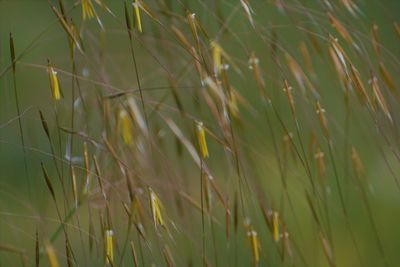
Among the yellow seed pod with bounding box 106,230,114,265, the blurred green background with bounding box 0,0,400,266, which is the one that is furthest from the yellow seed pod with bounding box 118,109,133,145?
the yellow seed pod with bounding box 106,230,114,265

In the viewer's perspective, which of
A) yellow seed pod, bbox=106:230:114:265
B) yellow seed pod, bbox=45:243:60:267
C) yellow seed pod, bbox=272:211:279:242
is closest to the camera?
yellow seed pod, bbox=45:243:60:267

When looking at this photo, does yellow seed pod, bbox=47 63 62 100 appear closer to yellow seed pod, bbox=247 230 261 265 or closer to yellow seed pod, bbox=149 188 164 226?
yellow seed pod, bbox=149 188 164 226

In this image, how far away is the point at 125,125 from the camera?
42.6 inches

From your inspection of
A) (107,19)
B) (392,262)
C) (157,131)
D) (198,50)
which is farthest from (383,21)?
(198,50)

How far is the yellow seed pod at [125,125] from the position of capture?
1070 millimetres

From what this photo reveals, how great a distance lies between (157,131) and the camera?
1227 millimetres

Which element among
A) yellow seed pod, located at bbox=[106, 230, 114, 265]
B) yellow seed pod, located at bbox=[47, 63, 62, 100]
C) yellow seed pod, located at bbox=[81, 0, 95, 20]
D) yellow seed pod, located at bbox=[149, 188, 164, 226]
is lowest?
yellow seed pod, located at bbox=[106, 230, 114, 265]

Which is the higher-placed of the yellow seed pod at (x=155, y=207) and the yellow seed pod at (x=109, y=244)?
the yellow seed pod at (x=155, y=207)

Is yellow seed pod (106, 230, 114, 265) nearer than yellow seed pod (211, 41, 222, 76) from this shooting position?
Yes

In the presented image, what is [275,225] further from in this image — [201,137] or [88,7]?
[88,7]

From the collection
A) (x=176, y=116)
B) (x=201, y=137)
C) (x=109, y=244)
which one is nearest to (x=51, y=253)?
(x=109, y=244)

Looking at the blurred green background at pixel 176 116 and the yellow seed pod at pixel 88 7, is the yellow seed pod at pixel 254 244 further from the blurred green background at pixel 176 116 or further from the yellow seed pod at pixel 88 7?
the yellow seed pod at pixel 88 7

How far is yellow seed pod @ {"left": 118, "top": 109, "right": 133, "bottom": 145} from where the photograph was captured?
1070mm

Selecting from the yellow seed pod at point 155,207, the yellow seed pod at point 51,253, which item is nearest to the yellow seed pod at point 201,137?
the yellow seed pod at point 155,207
